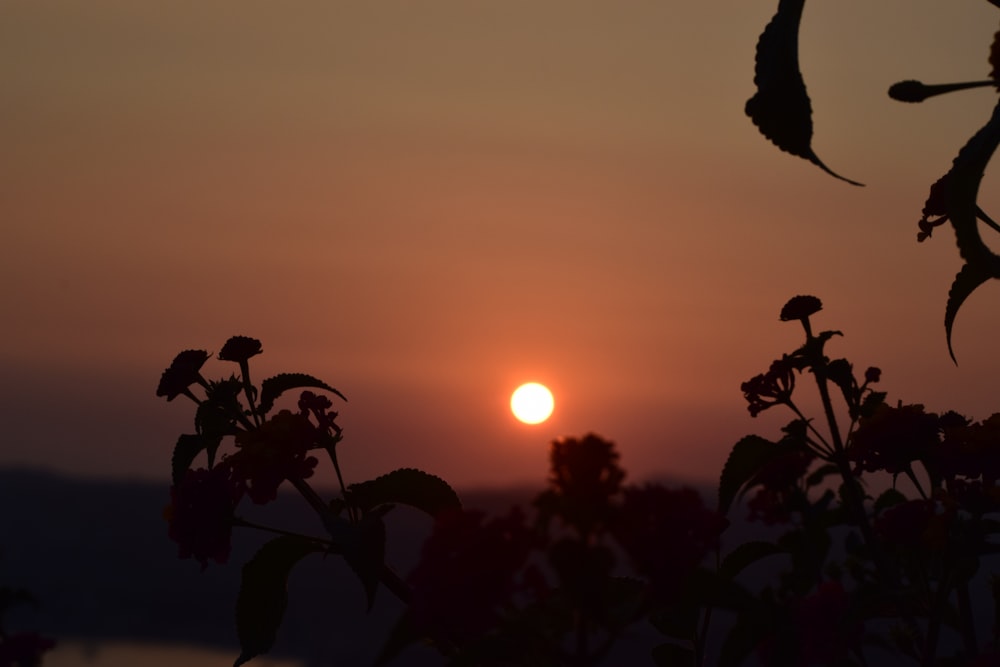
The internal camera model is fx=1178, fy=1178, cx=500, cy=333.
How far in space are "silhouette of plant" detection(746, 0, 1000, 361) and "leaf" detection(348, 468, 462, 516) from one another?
1.55 meters

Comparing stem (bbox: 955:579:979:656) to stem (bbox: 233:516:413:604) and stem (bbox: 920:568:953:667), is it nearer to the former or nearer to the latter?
stem (bbox: 920:568:953:667)

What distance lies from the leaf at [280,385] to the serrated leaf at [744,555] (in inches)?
50.9

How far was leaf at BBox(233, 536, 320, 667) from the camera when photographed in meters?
3.11

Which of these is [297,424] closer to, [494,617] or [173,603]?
[494,617]

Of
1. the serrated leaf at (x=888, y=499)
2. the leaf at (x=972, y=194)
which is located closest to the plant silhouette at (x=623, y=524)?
the leaf at (x=972, y=194)

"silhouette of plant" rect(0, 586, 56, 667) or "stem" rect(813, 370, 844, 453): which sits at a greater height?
"stem" rect(813, 370, 844, 453)

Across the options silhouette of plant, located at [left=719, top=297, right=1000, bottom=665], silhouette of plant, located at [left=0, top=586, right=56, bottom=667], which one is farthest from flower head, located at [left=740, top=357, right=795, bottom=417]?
silhouette of plant, located at [left=0, top=586, right=56, bottom=667]

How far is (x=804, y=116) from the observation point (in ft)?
6.97

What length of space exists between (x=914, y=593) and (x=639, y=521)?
0.88m

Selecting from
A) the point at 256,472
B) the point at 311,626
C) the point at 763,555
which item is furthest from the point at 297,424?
the point at 311,626

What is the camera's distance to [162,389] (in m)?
3.61

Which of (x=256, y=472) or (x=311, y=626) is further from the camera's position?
(x=311, y=626)

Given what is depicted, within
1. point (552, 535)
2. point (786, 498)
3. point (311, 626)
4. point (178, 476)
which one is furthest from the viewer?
point (311, 626)

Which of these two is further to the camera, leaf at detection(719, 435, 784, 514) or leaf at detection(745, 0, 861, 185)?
leaf at detection(719, 435, 784, 514)
